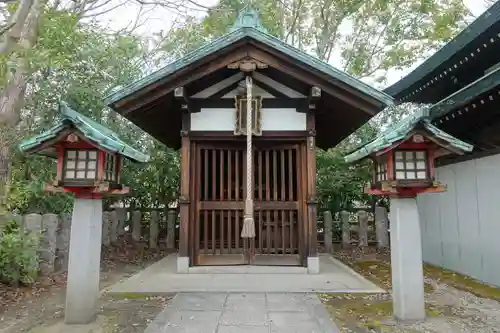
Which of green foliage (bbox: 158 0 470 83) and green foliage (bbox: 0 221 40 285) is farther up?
green foliage (bbox: 158 0 470 83)

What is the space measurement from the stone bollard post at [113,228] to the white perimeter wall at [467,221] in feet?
24.7

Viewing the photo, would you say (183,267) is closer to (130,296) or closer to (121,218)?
(130,296)

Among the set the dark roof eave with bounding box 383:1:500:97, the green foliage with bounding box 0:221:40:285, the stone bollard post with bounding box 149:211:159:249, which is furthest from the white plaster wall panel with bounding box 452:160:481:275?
the stone bollard post with bounding box 149:211:159:249

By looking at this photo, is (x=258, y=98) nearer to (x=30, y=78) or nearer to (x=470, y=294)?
(x=470, y=294)

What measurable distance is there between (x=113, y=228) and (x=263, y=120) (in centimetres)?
544

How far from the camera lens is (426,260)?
8016 millimetres

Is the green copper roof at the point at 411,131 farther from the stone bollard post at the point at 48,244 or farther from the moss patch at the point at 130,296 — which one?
Result: the stone bollard post at the point at 48,244

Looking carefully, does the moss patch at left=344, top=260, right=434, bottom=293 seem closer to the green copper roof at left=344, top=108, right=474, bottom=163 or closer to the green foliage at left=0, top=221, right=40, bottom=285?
the green copper roof at left=344, top=108, right=474, bottom=163

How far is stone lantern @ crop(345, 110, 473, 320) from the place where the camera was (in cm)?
364

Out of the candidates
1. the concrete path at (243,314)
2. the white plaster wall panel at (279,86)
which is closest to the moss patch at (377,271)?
the concrete path at (243,314)

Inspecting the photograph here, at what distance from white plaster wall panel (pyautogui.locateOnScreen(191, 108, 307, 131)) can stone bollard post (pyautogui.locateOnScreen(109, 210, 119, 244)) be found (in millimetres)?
4418

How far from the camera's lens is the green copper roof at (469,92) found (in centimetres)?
457

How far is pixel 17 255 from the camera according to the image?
4922 millimetres

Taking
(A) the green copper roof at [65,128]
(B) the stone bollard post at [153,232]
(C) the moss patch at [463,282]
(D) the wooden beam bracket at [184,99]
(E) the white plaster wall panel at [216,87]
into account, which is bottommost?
(C) the moss patch at [463,282]
